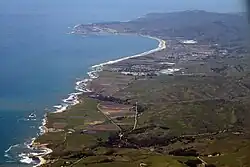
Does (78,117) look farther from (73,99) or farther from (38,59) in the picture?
(38,59)

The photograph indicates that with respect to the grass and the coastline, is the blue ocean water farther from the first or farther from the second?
the grass

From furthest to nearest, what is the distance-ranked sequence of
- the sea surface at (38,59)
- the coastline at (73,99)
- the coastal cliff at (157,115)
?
the sea surface at (38,59)
the coastline at (73,99)
the coastal cliff at (157,115)

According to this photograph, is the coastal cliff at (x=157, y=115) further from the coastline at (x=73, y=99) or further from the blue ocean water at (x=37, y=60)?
the blue ocean water at (x=37, y=60)

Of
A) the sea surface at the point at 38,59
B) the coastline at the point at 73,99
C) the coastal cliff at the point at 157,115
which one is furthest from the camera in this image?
the sea surface at the point at 38,59

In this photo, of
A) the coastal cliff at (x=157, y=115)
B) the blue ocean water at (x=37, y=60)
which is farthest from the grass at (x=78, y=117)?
the blue ocean water at (x=37, y=60)

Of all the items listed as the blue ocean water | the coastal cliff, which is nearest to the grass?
the coastal cliff

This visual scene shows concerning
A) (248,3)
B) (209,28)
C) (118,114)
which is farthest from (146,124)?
(209,28)

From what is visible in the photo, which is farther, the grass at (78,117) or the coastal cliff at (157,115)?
the grass at (78,117)

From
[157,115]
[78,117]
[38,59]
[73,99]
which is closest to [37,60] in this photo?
[38,59]

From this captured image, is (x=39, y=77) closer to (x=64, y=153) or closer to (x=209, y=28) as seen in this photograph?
(x=64, y=153)
